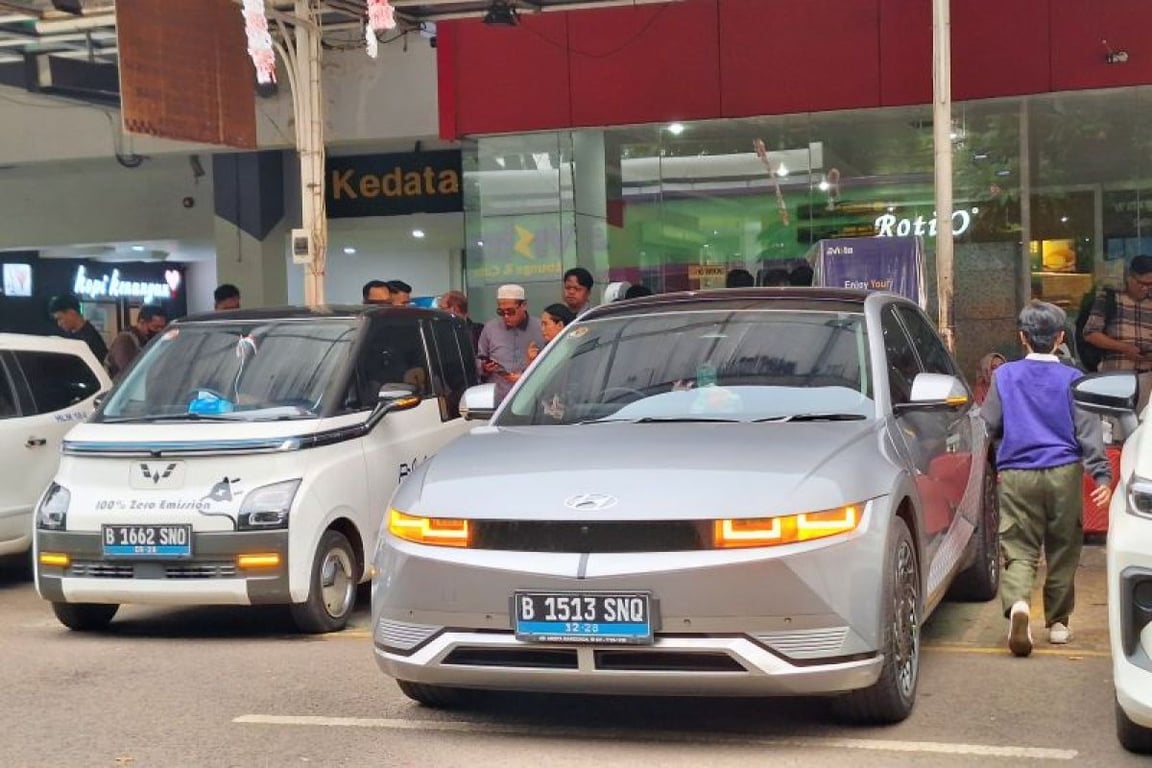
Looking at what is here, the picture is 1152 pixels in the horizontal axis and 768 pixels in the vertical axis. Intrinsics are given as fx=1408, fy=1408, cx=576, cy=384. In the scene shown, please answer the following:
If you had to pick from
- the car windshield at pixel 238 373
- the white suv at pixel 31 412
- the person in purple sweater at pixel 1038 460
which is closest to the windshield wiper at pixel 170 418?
the car windshield at pixel 238 373

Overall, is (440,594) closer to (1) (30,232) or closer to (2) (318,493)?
(2) (318,493)

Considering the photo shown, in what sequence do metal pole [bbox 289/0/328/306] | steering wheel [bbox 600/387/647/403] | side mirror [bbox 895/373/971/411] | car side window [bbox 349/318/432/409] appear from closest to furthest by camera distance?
side mirror [bbox 895/373/971/411] < steering wheel [bbox 600/387/647/403] < car side window [bbox 349/318/432/409] < metal pole [bbox 289/0/328/306]

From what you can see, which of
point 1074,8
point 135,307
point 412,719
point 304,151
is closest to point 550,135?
point 304,151

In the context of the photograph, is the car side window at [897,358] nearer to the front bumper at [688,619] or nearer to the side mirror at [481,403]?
the front bumper at [688,619]

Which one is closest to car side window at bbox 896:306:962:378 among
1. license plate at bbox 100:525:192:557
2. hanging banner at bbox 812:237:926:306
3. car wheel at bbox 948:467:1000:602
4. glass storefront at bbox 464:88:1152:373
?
car wheel at bbox 948:467:1000:602

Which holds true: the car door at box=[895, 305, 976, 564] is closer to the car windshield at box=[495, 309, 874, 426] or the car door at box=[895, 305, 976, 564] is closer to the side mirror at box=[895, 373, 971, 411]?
the side mirror at box=[895, 373, 971, 411]

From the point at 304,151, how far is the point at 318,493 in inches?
214

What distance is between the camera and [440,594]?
484cm

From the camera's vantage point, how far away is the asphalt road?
4926 mm

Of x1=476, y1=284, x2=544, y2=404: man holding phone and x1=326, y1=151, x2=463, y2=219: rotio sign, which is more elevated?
x1=326, y1=151, x2=463, y2=219: rotio sign

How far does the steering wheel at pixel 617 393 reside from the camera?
19.2ft

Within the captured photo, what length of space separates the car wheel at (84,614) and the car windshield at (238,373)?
39.2 inches

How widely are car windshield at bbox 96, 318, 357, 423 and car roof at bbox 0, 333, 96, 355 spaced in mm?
1850

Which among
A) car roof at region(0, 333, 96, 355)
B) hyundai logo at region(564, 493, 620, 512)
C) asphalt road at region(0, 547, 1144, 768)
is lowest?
asphalt road at region(0, 547, 1144, 768)
